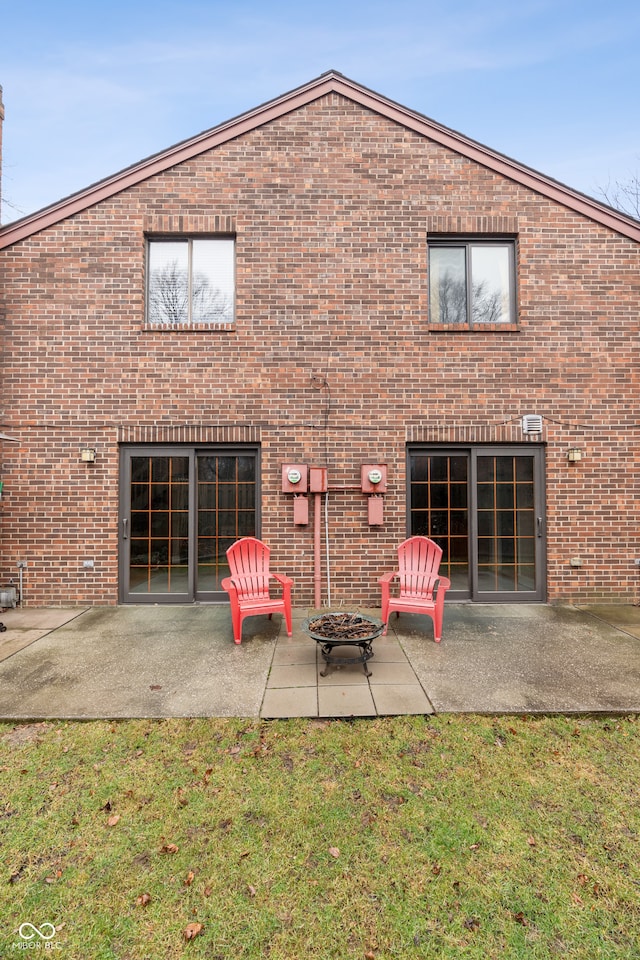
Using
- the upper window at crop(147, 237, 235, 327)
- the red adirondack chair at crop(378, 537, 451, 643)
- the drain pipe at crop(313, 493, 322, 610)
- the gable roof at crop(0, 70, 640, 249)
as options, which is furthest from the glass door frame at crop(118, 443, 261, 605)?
the gable roof at crop(0, 70, 640, 249)

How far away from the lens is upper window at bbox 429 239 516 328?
20.7 ft

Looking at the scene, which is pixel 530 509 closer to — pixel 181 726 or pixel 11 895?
pixel 181 726

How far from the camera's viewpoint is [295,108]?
6.20 m

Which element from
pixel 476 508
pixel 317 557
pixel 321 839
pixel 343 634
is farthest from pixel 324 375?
pixel 321 839

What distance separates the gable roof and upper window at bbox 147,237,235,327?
3.22ft

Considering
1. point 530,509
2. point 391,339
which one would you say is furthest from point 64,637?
point 530,509

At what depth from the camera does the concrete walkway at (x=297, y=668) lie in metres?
3.37

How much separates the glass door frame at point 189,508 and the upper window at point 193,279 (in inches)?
74.3

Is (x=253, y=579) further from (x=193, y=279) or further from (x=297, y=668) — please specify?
(x=193, y=279)

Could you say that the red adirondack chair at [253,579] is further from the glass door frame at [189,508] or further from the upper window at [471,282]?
the upper window at [471,282]

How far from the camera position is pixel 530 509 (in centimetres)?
626

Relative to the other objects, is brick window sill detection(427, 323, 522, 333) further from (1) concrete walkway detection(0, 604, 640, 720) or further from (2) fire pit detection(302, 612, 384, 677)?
(2) fire pit detection(302, 612, 384, 677)

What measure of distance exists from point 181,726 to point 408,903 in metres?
1.91

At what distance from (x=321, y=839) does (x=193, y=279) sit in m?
6.65
